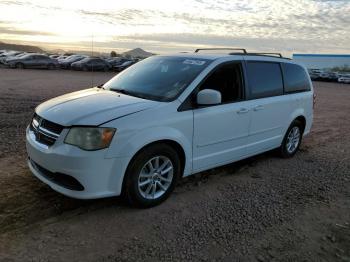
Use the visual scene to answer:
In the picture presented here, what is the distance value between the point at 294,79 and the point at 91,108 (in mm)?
4195

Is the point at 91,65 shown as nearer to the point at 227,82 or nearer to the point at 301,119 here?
the point at 301,119

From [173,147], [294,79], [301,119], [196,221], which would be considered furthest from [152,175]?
[301,119]

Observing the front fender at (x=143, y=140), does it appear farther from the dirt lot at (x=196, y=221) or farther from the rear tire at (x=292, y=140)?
the rear tire at (x=292, y=140)

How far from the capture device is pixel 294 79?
7.29 metres

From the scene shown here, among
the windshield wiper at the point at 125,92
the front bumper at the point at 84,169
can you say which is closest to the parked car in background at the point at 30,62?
the windshield wiper at the point at 125,92

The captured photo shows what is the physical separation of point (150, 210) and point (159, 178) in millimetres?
392

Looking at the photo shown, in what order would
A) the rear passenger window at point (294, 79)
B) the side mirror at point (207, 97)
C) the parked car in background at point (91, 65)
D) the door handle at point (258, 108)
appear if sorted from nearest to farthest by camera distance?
the side mirror at point (207, 97)
the door handle at point (258, 108)
the rear passenger window at point (294, 79)
the parked car in background at point (91, 65)

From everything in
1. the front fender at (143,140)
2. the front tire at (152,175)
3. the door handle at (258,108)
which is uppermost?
the door handle at (258,108)

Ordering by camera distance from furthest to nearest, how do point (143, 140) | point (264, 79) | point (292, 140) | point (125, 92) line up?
point (292, 140)
point (264, 79)
point (125, 92)
point (143, 140)

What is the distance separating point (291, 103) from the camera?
7027mm

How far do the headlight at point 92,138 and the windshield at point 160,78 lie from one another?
38.9 inches

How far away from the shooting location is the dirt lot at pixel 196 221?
3844 mm

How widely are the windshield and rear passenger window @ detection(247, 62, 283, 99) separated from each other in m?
0.93

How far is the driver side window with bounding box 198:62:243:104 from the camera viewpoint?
544cm
